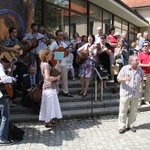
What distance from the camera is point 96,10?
1396 cm

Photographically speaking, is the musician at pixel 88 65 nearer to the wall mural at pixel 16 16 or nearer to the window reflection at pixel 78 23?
the wall mural at pixel 16 16

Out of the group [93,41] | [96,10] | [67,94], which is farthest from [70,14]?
[67,94]

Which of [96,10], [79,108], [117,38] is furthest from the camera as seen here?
[96,10]

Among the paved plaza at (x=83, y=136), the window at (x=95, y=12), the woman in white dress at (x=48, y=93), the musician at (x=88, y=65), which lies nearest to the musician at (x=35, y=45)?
the musician at (x=88, y=65)

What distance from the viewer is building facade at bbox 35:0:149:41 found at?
9.65 metres

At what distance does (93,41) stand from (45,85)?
8.13 feet

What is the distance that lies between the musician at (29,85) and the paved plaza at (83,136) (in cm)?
46

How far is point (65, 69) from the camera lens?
7262 mm

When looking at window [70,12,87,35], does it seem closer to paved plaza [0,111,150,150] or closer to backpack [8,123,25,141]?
paved plaza [0,111,150,150]

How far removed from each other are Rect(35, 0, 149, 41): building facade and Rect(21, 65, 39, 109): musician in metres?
3.15

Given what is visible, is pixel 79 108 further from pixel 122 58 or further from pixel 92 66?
pixel 122 58

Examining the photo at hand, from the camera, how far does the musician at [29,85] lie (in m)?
6.23

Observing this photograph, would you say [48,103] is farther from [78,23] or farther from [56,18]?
[78,23]

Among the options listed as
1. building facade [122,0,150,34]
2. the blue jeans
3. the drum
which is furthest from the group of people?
building facade [122,0,150,34]
